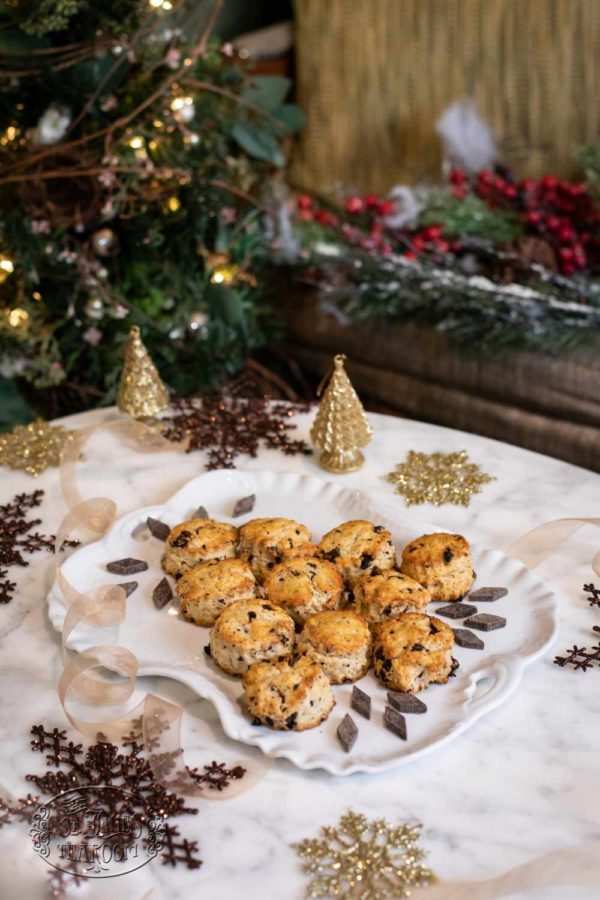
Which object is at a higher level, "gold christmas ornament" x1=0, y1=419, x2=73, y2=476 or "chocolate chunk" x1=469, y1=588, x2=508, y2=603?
"gold christmas ornament" x1=0, y1=419, x2=73, y2=476

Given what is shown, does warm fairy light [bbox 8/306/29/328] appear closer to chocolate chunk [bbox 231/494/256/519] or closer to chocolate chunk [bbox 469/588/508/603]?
chocolate chunk [bbox 231/494/256/519]

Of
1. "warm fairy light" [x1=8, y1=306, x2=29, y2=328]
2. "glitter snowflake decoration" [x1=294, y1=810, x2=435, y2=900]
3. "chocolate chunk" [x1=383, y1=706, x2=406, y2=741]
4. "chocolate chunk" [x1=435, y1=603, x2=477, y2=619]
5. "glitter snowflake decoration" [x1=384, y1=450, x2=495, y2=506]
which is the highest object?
"warm fairy light" [x1=8, y1=306, x2=29, y2=328]

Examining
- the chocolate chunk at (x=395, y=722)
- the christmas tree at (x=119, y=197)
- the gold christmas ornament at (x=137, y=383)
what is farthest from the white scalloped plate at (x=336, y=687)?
the christmas tree at (x=119, y=197)

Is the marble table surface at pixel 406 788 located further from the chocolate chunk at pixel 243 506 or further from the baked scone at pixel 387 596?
the chocolate chunk at pixel 243 506

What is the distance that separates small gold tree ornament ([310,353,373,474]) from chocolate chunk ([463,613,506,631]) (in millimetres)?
416

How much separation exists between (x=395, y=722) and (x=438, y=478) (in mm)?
531

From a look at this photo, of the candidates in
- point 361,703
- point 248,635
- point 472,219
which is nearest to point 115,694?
point 248,635

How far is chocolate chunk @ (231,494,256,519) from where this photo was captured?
134cm

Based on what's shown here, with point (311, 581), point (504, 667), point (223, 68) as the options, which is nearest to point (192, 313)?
point (223, 68)

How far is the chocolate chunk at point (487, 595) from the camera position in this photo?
1126 mm

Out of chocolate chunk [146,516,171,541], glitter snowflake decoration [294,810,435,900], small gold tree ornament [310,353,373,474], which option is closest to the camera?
glitter snowflake decoration [294,810,435,900]

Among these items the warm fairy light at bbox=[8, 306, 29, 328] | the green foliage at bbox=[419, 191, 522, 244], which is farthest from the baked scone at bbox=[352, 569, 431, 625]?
the green foliage at bbox=[419, 191, 522, 244]

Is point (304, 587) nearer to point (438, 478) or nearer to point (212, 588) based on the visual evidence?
point (212, 588)

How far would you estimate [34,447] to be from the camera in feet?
5.09
